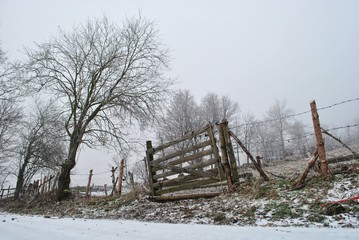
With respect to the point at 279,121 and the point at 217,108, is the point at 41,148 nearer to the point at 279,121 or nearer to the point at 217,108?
the point at 217,108

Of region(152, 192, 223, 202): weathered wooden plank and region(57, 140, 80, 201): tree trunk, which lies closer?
region(152, 192, 223, 202): weathered wooden plank

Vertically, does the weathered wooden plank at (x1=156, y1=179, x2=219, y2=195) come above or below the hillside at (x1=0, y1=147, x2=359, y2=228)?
above

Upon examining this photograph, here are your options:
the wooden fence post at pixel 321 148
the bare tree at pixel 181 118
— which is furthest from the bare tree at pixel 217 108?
the wooden fence post at pixel 321 148

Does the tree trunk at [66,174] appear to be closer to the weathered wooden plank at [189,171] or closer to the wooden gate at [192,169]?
the wooden gate at [192,169]

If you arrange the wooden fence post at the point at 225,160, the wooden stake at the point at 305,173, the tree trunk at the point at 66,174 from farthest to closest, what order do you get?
the tree trunk at the point at 66,174
the wooden fence post at the point at 225,160
the wooden stake at the point at 305,173

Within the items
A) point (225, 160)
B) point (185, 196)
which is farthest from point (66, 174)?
point (225, 160)

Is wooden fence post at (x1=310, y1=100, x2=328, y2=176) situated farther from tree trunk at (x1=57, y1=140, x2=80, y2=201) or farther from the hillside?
tree trunk at (x1=57, y1=140, x2=80, y2=201)

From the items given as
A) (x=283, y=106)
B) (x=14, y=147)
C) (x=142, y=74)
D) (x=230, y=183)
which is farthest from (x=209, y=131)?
(x=283, y=106)

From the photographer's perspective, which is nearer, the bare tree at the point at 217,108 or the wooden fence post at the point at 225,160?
the wooden fence post at the point at 225,160

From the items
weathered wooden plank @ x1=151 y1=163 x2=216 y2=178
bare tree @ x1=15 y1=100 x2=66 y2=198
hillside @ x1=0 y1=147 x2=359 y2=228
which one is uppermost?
bare tree @ x1=15 y1=100 x2=66 y2=198

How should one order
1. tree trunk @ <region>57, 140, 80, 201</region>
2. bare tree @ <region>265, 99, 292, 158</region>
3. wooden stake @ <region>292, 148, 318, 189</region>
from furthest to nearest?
bare tree @ <region>265, 99, 292, 158</region> < tree trunk @ <region>57, 140, 80, 201</region> < wooden stake @ <region>292, 148, 318, 189</region>

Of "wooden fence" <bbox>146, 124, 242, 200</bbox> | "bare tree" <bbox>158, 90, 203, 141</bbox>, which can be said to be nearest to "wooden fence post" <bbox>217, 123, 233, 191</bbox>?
"wooden fence" <bbox>146, 124, 242, 200</bbox>

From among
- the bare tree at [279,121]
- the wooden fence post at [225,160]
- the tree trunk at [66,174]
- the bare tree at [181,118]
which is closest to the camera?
the wooden fence post at [225,160]

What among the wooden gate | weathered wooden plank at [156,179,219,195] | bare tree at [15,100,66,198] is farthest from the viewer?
bare tree at [15,100,66,198]
